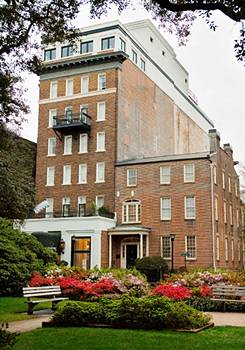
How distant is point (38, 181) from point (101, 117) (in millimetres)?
9564

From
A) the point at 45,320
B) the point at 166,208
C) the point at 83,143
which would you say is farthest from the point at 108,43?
the point at 45,320

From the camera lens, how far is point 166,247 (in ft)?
139

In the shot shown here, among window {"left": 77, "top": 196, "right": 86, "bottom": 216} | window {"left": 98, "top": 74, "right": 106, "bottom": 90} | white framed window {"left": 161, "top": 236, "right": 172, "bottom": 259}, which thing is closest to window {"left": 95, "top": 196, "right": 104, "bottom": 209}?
window {"left": 77, "top": 196, "right": 86, "bottom": 216}

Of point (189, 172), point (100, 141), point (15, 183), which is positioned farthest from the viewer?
point (100, 141)

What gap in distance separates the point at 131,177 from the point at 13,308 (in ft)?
92.0

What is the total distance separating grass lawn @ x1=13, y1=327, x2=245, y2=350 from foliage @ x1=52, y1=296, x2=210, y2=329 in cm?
51

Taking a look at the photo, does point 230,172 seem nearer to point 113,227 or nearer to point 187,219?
point 187,219

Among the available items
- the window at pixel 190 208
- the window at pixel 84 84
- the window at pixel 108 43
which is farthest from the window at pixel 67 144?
the window at pixel 190 208

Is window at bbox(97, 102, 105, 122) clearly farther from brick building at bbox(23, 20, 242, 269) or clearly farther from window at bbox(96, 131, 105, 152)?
window at bbox(96, 131, 105, 152)

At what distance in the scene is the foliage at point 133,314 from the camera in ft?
38.5

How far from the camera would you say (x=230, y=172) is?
49719 mm

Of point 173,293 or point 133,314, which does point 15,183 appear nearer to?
point 173,293

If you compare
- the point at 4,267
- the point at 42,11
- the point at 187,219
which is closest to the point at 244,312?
the point at 4,267

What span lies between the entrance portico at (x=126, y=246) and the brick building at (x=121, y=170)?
9 cm
